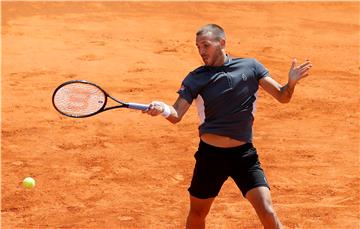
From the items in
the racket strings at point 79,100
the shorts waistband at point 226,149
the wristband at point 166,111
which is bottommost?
the shorts waistband at point 226,149

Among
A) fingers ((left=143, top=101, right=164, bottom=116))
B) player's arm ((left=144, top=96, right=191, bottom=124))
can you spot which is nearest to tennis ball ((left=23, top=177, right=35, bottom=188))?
player's arm ((left=144, top=96, right=191, bottom=124))

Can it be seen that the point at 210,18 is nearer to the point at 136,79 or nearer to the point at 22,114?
the point at 136,79

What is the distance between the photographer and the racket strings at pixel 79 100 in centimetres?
626

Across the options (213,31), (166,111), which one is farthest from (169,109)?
(213,31)

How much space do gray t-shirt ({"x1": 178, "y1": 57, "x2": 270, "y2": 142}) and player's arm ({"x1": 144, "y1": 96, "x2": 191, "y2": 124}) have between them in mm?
57

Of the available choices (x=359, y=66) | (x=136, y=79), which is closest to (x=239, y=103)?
(x=136, y=79)

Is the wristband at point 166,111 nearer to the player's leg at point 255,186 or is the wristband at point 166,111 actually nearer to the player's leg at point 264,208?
the player's leg at point 255,186

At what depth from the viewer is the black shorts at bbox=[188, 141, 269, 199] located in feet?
19.5

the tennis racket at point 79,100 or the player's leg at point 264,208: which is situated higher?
the tennis racket at point 79,100

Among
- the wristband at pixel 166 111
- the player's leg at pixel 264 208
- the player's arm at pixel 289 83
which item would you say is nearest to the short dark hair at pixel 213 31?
the player's arm at pixel 289 83

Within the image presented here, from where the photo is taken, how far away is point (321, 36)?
16.4 metres

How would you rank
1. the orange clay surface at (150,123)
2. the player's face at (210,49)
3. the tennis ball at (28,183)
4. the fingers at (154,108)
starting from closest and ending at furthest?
the fingers at (154,108)
the player's face at (210,49)
the orange clay surface at (150,123)
the tennis ball at (28,183)

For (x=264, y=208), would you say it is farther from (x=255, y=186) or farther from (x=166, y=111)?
(x=166, y=111)

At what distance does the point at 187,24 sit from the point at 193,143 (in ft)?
24.2
